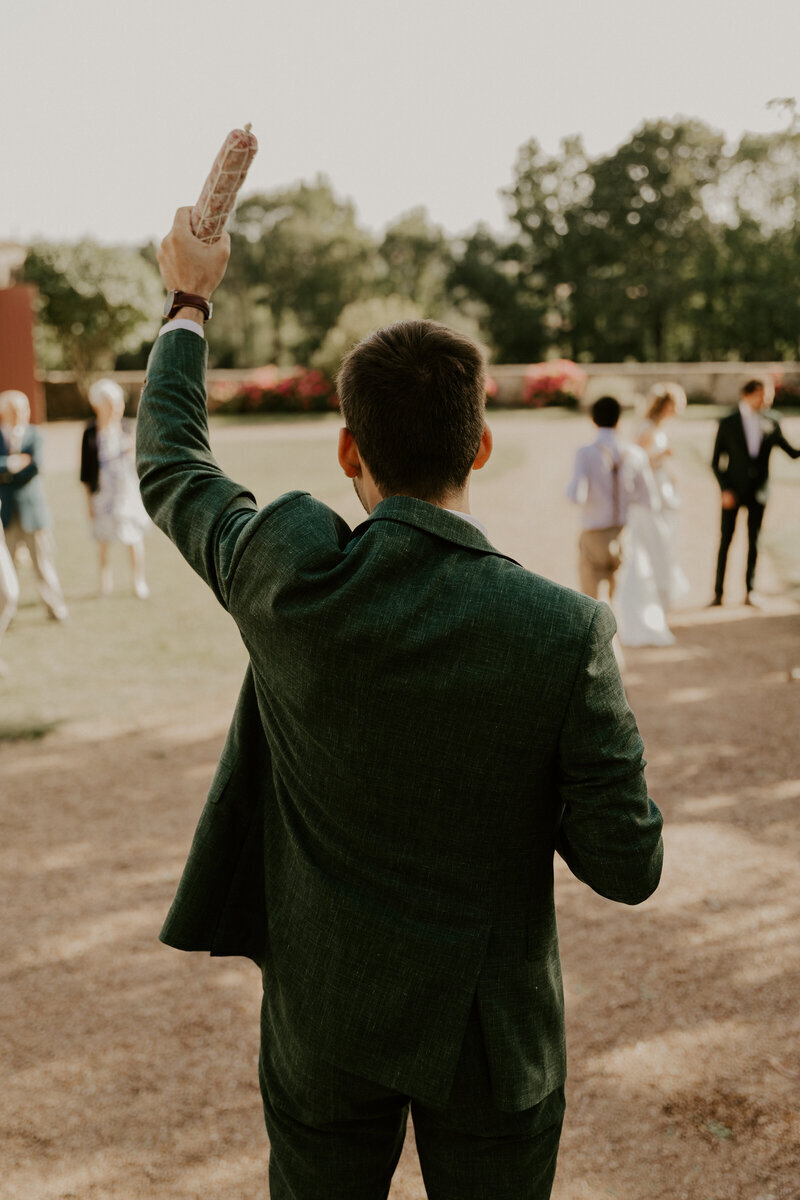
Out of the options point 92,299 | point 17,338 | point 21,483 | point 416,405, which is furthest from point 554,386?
point 416,405

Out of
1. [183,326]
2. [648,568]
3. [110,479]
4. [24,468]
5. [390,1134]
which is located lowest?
[648,568]

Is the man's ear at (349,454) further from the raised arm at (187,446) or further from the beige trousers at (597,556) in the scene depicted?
the beige trousers at (597,556)

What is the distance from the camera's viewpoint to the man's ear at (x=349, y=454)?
62.1 inches

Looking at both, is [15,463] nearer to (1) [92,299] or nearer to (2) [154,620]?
(2) [154,620]

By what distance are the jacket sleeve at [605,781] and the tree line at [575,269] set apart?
45304 millimetres

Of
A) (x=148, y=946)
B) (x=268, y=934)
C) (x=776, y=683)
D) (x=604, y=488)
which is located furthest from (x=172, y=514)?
(x=776, y=683)

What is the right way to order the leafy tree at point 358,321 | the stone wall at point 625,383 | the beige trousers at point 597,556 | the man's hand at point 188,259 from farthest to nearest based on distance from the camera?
the leafy tree at point 358,321 → the stone wall at point 625,383 → the beige trousers at point 597,556 → the man's hand at point 188,259

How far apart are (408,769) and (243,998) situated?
2830mm

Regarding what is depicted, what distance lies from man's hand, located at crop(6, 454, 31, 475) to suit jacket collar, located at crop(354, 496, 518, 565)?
823 cm

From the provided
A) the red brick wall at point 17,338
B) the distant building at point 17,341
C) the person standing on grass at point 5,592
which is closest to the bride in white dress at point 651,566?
the person standing on grass at point 5,592

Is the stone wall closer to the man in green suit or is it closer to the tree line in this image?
the tree line

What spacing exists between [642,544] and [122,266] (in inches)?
1197

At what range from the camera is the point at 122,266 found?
34.5 meters

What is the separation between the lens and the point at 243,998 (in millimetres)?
3922
